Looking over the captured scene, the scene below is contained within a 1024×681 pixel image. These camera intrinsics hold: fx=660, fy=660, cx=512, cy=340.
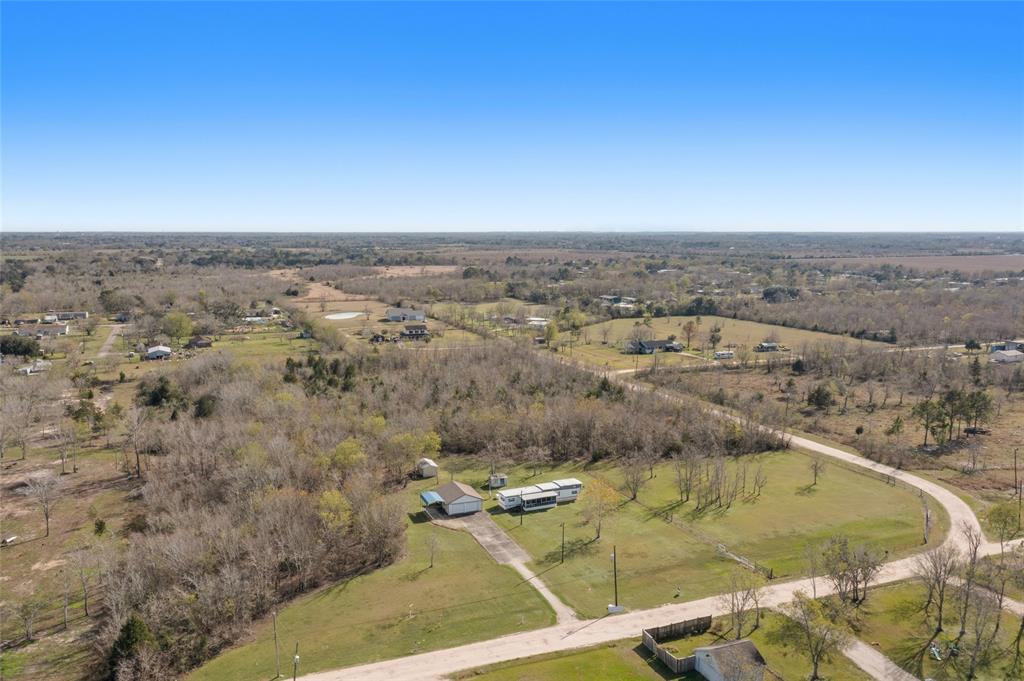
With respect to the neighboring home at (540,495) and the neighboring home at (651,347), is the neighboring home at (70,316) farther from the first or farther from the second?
the neighboring home at (540,495)

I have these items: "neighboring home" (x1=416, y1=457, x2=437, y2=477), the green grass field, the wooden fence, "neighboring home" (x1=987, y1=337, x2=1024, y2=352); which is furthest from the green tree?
"neighboring home" (x1=987, y1=337, x2=1024, y2=352)

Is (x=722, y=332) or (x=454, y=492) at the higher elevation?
(x=722, y=332)

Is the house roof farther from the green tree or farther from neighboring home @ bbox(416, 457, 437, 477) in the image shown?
the green tree

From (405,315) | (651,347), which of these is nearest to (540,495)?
(651,347)

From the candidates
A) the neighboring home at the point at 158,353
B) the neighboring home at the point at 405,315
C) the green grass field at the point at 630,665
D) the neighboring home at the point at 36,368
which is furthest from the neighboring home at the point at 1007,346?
the neighboring home at the point at 36,368

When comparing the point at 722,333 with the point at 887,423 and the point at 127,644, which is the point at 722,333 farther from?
the point at 127,644

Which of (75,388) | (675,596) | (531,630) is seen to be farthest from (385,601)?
(75,388)
